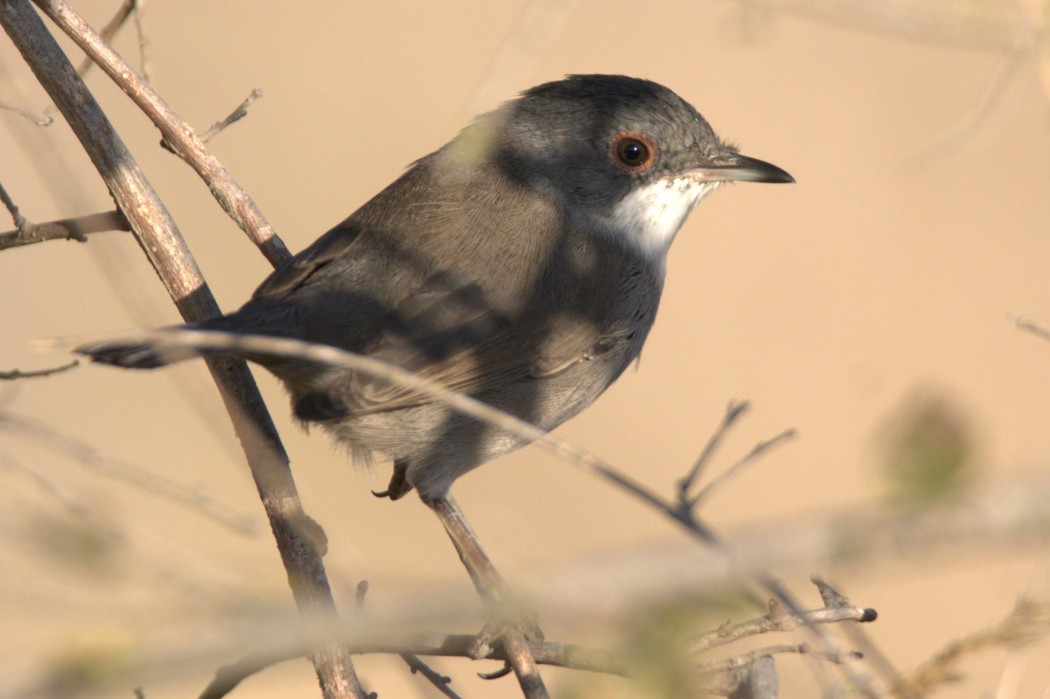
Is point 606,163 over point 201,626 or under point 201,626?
over

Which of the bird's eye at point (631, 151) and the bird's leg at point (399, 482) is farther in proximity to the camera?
the bird's eye at point (631, 151)

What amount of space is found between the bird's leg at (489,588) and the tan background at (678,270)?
2.30 m

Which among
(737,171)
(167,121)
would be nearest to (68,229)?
(167,121)

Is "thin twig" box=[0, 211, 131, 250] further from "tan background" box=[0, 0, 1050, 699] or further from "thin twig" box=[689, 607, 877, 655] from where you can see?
"tan background" box=[0, 0, 1050, 699]

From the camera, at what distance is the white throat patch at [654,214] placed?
14.4 feet

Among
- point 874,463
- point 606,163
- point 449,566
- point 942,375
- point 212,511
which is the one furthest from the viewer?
point 942,375

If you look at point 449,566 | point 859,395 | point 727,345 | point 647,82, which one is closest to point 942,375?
point 859,395

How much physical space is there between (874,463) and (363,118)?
9649 millimetres

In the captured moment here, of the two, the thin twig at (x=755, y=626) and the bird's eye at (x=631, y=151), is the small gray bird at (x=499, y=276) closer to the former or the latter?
the bird's eye at (x=631, y=151)

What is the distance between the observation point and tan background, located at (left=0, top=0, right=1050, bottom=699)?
25.8 ft

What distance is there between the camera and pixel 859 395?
→ 913 centimetres

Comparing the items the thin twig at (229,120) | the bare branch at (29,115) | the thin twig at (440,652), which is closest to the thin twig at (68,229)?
the bare branch at (29,115)

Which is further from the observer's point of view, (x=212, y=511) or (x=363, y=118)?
(x=363, y=118)

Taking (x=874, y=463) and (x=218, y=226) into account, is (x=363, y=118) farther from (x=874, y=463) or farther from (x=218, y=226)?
(x=874, y=463)
